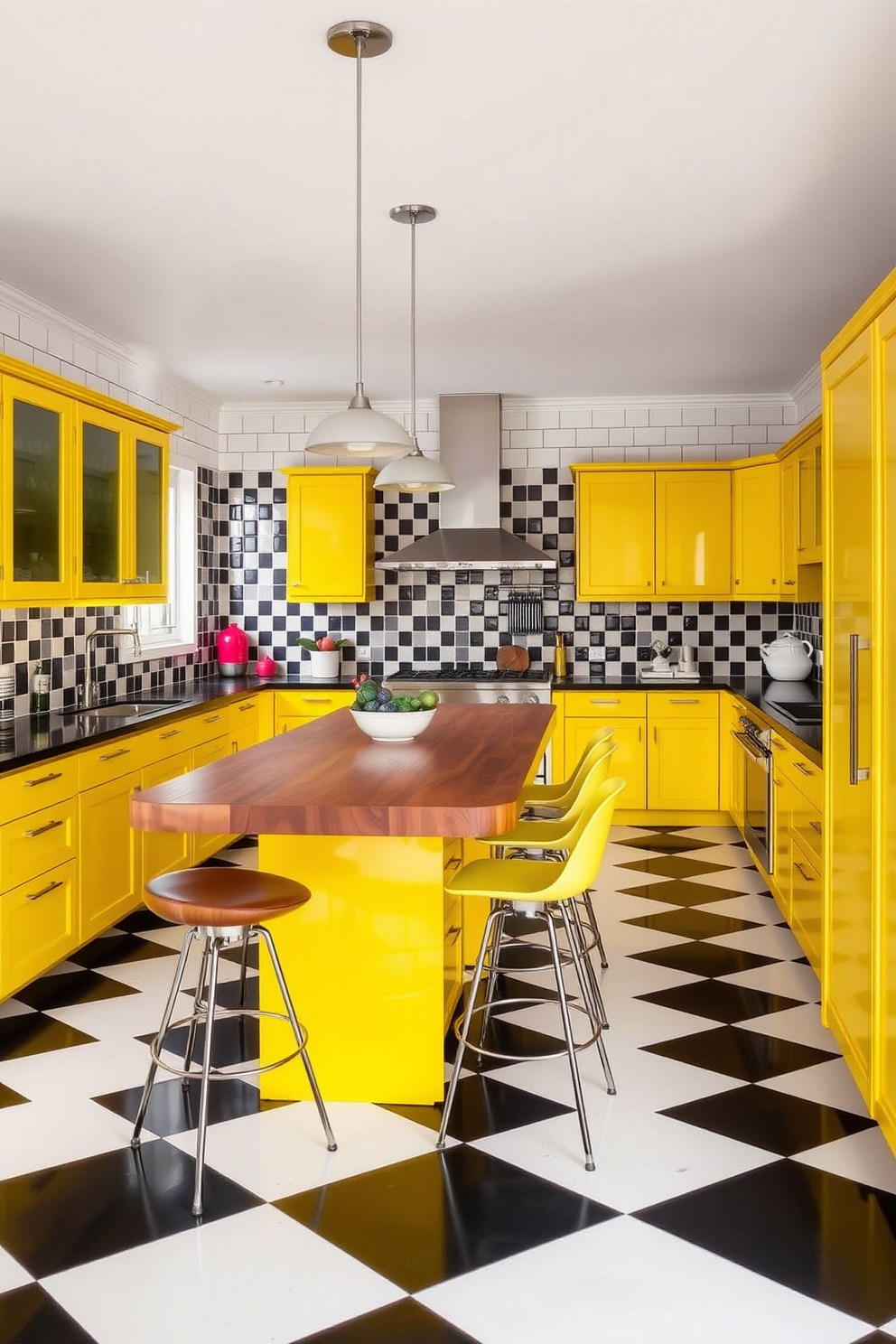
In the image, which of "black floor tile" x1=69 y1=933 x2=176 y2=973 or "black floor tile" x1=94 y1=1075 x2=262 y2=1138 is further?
"black floor tile" x1=69 y1=933 x2=176 y2=973

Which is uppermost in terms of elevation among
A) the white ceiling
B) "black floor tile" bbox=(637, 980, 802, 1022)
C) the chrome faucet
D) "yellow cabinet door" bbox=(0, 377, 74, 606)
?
the white ceiling

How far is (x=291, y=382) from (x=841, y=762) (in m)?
4.48

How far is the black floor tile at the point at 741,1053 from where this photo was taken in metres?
3.15

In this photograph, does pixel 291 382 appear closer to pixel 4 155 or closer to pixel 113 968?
pixel 4 155

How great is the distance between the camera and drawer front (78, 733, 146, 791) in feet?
13.3

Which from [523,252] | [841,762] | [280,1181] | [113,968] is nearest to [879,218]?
[523,252]

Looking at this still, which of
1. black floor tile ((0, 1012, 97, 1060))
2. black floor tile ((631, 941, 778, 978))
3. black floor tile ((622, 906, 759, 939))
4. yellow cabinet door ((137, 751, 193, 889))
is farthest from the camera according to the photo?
yellow cabinet door ((137, 751, 193, 889))

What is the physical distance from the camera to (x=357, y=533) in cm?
686

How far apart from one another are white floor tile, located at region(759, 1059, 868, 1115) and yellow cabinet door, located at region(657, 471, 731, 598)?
12.7ft

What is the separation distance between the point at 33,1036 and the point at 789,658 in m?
4.37

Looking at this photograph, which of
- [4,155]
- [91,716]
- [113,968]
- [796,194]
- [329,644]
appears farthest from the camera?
[329,644]

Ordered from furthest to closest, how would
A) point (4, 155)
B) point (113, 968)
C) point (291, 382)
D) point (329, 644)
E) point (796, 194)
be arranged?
point (329, 644) < point (291, 382) < point (113, 968) < point (796, 194) < point (4, 155)

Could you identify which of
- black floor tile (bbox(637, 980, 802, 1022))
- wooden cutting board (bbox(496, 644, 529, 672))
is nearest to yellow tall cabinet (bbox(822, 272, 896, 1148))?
black floor tile (bbox(637, 980, 802, 1022))

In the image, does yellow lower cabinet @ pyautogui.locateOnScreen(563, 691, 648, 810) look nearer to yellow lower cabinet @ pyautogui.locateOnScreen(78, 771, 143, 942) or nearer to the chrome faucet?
the chrome faucet
